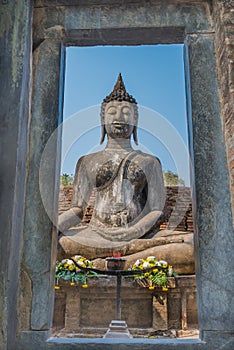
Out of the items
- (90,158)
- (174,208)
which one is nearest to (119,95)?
(90,158)

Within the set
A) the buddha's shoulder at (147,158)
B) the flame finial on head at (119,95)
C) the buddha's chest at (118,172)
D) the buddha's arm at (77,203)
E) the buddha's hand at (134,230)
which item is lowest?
the buddha's hand at (134,230)

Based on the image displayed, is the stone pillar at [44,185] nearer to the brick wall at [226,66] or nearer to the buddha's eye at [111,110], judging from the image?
the brick wall at [226,66]

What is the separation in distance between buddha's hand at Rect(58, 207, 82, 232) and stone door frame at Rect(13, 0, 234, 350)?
341 cm

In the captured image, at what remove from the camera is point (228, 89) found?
3.55 metres

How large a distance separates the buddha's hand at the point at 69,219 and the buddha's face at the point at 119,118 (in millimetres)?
1932

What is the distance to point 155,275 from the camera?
5328mm

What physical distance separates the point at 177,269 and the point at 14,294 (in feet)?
11.0

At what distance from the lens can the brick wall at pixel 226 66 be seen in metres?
3.53

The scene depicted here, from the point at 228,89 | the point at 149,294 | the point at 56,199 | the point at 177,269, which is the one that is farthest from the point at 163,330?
the point at 228,89

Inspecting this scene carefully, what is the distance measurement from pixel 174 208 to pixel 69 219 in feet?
9.59

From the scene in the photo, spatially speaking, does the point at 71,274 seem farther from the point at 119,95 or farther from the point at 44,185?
the point at 119,95

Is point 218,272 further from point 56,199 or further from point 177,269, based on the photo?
point 177,269

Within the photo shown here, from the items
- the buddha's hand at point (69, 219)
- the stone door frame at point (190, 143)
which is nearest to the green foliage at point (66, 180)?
Answer: the buddha's hand at point (69, 219)

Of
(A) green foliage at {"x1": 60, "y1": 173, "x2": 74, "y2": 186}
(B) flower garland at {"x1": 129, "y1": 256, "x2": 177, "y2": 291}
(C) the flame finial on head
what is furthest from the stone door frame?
(A) green foliage at {"x1": 60, "y1": 173, "x2": 74, "y2": 186}
